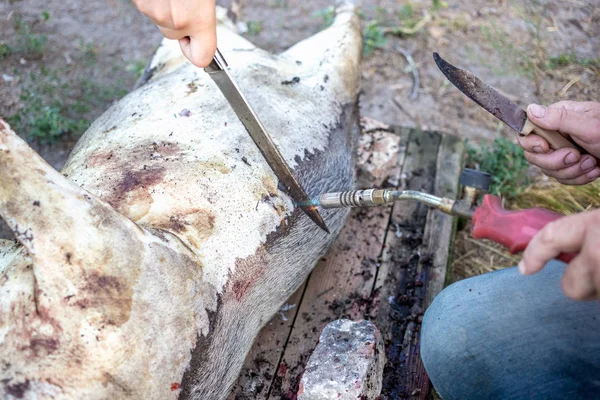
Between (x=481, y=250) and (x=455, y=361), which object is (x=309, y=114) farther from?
(x=481, y=250)

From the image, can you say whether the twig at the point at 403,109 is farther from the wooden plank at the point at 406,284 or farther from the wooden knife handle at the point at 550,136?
the wooden knife handle at the point at 550,136

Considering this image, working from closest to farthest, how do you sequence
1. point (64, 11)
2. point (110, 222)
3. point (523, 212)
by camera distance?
1. point (523, 212)
2. point (110, 222)
3. point (64, 11)

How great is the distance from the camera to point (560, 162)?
185 cm

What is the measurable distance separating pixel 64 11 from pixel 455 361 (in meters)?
3.69

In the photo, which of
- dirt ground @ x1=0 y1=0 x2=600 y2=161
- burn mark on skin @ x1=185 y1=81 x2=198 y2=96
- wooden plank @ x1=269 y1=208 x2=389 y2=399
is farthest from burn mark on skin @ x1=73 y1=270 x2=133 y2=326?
dirt ground @ x1=0 y1=0 x2=600 y2=161

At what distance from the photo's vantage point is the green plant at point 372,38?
4.07 metres

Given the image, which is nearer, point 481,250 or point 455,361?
point 455,361

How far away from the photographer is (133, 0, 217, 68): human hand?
1.53 m

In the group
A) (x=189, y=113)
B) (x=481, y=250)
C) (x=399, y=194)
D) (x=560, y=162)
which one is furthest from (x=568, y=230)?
(x=481, y=250)

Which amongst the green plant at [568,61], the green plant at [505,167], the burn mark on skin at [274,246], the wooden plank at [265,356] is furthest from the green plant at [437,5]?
the wooden plank at [265,356]

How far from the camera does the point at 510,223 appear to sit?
1.37 meters

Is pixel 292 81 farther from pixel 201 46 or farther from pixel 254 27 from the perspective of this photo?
pixel 254 27

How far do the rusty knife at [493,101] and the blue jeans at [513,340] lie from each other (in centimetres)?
42

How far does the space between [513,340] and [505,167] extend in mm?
1611
